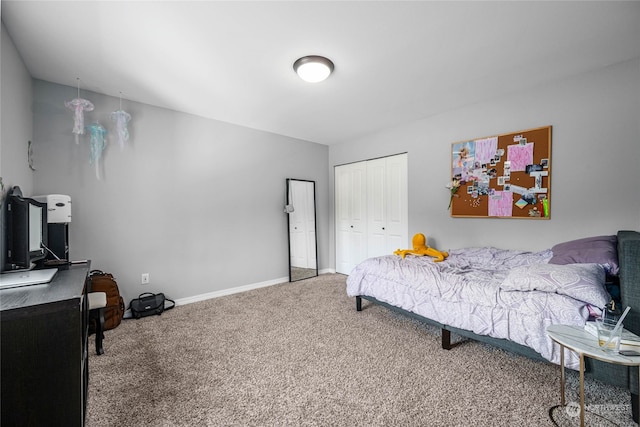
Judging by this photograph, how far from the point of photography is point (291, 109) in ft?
11.1

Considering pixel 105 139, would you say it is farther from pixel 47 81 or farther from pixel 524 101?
pixel 524 101

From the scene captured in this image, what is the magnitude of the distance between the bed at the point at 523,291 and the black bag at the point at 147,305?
2.42 m

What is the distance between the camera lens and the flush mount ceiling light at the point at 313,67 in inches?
88.4

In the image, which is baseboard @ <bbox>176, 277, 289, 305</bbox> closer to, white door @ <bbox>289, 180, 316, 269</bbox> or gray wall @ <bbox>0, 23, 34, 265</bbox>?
white door @ <bbox>289, 180, 316, 269</bbox>

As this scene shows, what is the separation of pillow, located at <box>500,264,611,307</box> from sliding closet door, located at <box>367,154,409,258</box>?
205 cm

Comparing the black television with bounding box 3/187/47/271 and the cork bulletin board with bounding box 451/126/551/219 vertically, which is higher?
the cork bulletin board with bounding box 451/126/551/219

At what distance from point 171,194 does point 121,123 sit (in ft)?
3.03

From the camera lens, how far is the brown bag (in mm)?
2693

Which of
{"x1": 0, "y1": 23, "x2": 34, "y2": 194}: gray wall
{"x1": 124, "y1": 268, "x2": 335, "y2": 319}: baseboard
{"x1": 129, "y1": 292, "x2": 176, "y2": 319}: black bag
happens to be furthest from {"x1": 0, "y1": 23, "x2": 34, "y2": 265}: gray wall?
{"x1": 124, "y1": 268, "x2": 335, "y2": 319}: baseboard

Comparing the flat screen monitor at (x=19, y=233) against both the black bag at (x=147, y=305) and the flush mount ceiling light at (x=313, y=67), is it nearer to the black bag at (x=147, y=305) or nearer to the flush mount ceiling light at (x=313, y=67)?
the black bag at (x=147, y=305)

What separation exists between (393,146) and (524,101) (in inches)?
64.9

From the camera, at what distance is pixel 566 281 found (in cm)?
171

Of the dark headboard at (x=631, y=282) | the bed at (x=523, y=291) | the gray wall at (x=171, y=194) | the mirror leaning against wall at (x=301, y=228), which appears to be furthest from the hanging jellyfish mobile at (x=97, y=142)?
the dark headboard at (x=631, y=282)

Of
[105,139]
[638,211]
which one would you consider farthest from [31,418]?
[638,211]
